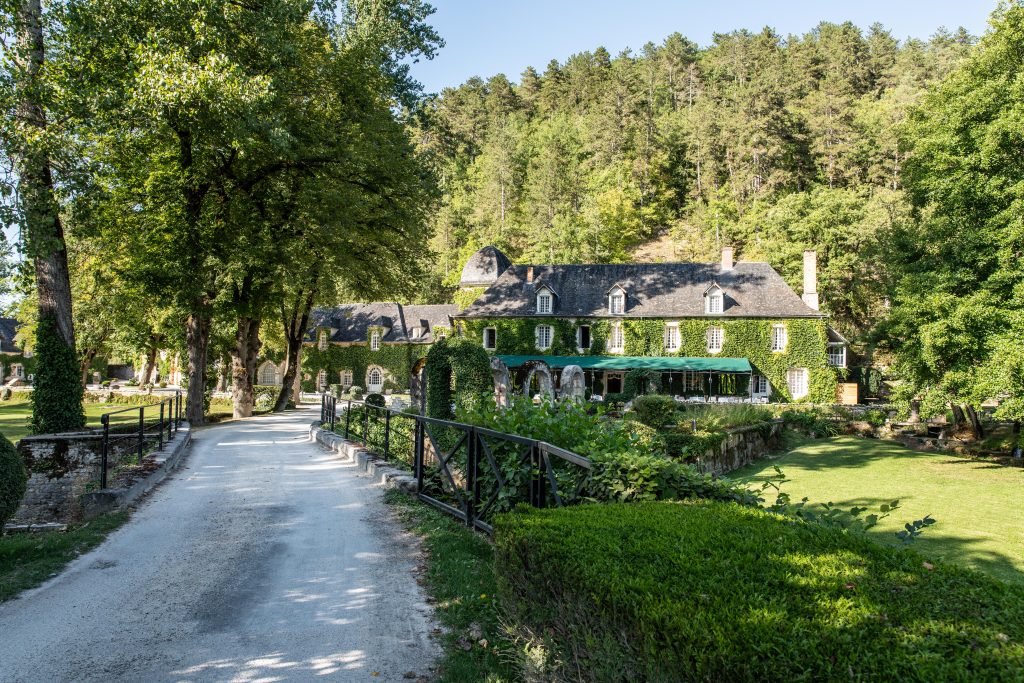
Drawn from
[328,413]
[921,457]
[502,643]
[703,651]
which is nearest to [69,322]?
[328,413]

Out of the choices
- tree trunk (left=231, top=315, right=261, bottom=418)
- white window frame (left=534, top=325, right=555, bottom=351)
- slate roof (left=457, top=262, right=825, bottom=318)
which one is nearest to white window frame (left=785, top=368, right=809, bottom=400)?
slate roof (left=457, top=262, right=825, bottom=318)

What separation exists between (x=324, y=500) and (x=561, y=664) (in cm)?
645

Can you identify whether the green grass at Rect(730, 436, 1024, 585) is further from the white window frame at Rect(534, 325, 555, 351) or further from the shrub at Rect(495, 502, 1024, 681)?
the white window frame at Rect(534, 325, 555, 351)

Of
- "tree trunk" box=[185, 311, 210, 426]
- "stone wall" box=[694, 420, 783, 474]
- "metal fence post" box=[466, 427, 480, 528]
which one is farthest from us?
"tree trunk" box=[185, 311, 210, 426]

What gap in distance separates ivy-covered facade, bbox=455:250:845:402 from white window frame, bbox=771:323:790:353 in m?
0.06

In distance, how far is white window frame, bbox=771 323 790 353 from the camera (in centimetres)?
3588

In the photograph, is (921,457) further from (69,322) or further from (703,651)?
(69,322)

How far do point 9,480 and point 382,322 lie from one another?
43103 millimetres

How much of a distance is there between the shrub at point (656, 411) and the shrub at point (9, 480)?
14.9 metres

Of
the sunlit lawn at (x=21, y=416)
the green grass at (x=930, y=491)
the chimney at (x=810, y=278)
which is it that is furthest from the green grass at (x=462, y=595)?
the chimney at (x=810, y=278)

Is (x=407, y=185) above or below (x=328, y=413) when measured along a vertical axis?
above

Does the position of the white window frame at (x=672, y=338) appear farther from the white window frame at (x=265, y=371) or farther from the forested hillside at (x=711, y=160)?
the white window frame at (x=265, y=371)

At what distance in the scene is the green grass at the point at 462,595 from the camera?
12.6 feet

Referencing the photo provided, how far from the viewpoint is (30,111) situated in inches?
509
